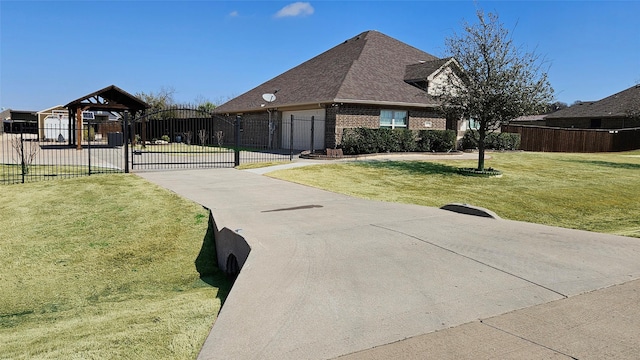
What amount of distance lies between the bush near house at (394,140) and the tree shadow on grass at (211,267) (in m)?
13.9

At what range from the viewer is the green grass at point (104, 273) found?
376 cm

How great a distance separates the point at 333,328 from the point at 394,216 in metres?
5.01

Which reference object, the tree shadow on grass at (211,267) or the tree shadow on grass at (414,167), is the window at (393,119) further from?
the tree shadow on grass at (211,267)

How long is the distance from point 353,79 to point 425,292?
21606 mm

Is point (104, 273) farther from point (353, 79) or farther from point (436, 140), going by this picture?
point (436, 140)

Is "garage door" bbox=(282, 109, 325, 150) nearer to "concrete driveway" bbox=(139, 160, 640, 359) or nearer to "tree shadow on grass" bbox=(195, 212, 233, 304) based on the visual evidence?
"tree shadow on grass" bbox=(195, 212, 233, 304)

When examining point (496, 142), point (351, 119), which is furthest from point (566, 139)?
point (351, 119)

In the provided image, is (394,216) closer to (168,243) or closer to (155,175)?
(168,243)

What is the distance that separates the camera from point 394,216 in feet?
27.7

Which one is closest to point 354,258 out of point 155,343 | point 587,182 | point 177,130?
point 155,343

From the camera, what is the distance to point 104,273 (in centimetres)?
730

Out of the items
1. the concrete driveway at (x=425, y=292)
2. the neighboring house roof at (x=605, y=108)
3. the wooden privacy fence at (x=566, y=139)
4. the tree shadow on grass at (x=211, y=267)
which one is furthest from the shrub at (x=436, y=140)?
the neighboring house roof at (x=605, y=108)

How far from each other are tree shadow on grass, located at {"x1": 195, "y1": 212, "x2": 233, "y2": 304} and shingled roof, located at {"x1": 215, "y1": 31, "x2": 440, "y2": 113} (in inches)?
592

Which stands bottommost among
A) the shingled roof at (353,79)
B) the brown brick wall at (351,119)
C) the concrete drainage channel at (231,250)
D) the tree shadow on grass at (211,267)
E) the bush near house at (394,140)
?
the tree shadow on grass at (211,267)
